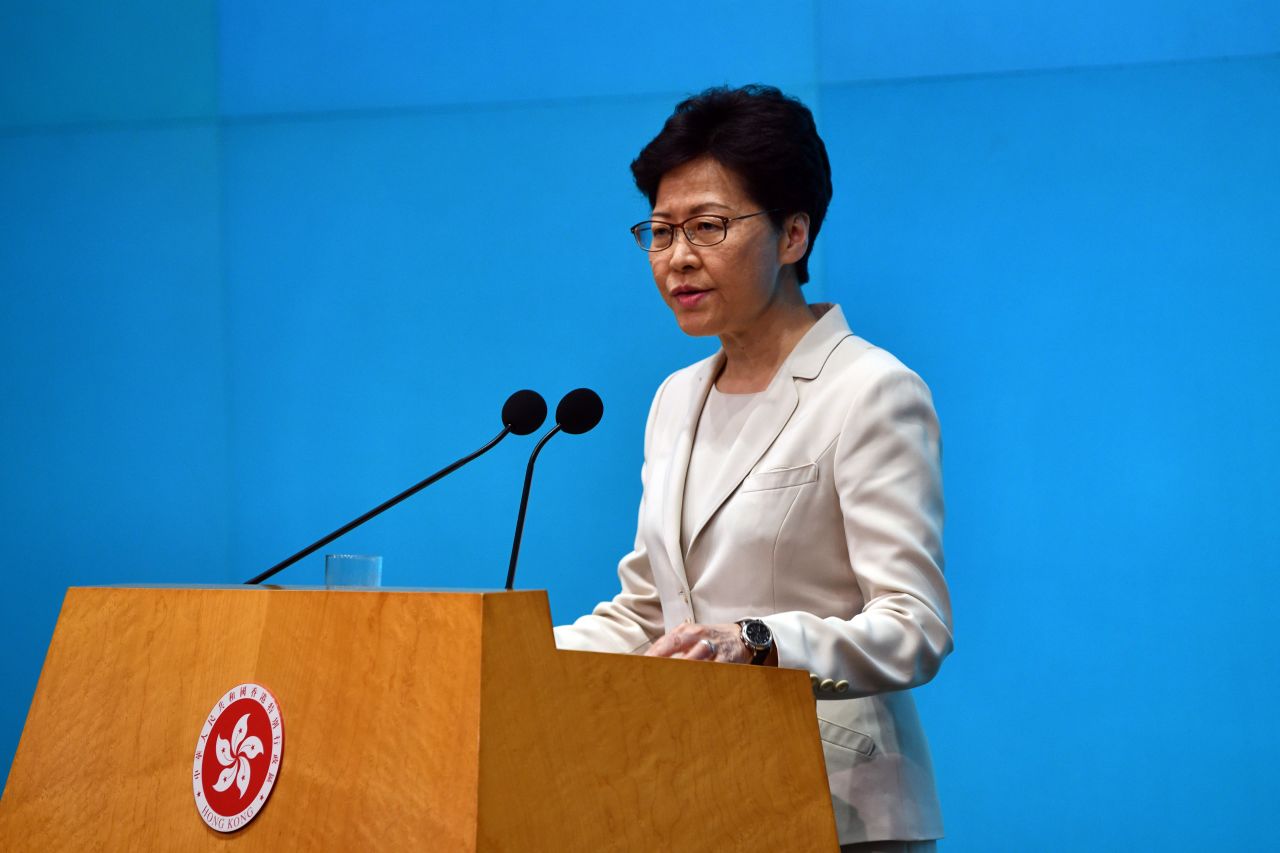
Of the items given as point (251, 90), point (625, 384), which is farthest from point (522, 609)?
point (251, 90)

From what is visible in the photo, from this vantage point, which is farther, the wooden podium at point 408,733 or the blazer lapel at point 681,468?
the blazer lapel at point 681,468

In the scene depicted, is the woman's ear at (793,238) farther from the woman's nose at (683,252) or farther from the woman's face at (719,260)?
the woman's nose at (683,252)

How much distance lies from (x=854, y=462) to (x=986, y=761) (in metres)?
1.59

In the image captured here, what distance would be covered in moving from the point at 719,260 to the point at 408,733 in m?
1.10

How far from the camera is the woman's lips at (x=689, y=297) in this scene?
6.82 ft

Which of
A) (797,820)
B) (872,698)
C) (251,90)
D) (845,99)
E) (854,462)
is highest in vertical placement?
(251,90)

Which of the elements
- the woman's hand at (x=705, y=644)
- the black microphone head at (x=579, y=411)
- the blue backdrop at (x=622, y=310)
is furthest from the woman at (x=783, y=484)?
the blue backdrop at (x=622, y=310)

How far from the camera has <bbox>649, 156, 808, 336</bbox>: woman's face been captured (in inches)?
81.0

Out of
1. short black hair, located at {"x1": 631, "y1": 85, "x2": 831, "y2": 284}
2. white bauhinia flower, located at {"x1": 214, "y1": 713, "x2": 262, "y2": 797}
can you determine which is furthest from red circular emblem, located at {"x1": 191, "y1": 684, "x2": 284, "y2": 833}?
short black hair, located at {"x1": 631, "y1": 85, "x2": 831, "y2": 284}

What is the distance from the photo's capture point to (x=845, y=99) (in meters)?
3.26

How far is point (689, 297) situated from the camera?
82.3 inches

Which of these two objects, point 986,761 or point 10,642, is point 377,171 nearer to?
point 10,642

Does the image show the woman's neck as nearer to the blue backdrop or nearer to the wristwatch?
the wristwatch

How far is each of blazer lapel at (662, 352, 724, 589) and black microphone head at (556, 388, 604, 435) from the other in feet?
1.07
